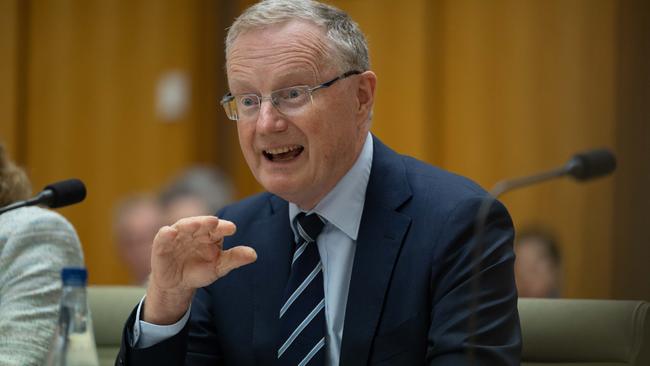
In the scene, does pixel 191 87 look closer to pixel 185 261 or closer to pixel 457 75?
pixel 457 75

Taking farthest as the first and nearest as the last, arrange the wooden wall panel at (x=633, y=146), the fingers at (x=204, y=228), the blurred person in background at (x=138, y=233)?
the blurred person in background at (x=138, y=233) → the fingers at (x=204, y=228) → the wooden wall panel at (x=633, y=146)

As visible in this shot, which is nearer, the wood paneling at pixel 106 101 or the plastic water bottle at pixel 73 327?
the plastic water bottle at pixel 73 327

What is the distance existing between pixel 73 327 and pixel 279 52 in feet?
2.56

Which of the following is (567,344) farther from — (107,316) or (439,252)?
(107,316)

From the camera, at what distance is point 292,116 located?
184 cm

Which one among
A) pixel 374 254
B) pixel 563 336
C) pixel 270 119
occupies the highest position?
pixel 270 119

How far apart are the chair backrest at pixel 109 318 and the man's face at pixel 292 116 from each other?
23.3 inches

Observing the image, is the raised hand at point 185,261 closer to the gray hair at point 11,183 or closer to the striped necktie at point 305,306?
the striped necktie at point 305,306

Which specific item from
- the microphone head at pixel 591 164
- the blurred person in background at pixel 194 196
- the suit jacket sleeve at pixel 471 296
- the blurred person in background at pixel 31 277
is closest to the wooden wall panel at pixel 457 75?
the blurred person in background at pixel 194 196

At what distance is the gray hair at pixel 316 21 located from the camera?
1.89m

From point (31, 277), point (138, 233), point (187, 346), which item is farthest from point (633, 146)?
point (138, 233)

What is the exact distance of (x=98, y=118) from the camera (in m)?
5.11

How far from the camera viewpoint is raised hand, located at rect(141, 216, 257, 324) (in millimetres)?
1661

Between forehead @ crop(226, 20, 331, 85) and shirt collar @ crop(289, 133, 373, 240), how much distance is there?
0.23 m
